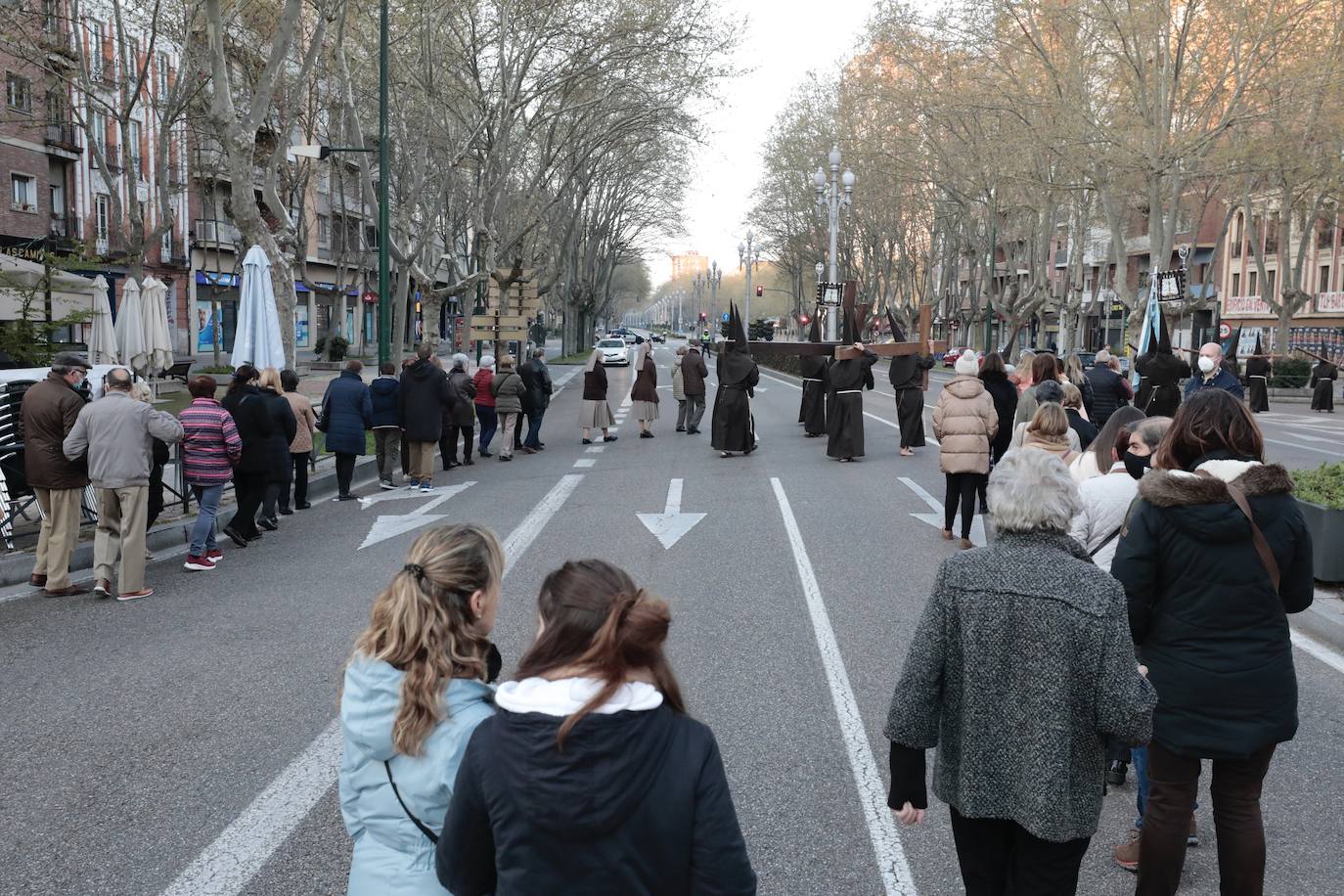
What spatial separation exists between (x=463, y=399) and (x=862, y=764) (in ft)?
39.2

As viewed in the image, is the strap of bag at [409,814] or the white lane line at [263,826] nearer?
the strap of bag at [409,814]

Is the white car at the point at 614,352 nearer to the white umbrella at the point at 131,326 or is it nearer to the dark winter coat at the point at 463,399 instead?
the white umbrella at the point at 131,326

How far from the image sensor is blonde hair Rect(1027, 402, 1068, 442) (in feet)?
22.2

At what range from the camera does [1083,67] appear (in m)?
33.2

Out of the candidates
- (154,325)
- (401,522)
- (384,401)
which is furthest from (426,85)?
(401,522)

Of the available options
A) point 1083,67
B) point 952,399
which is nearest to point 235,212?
point 952,399

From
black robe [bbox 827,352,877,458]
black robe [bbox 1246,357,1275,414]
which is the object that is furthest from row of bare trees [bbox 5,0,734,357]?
black robe [bbox 1246,357,1275,414]

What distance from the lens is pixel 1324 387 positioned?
30.7 meters

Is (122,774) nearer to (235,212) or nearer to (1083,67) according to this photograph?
(235,212)

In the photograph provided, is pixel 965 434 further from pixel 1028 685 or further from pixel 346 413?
pixel 1028 685

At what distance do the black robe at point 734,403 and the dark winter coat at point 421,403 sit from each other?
4845 millimetres

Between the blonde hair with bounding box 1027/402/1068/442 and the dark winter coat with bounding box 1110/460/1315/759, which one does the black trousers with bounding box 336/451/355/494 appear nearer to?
the blonde hair with bounding box 1027/402/1068/442

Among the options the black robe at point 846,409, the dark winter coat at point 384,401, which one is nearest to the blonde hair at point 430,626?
the dark winter coat at point 384,401

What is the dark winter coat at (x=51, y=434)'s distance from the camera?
27.4 ft
